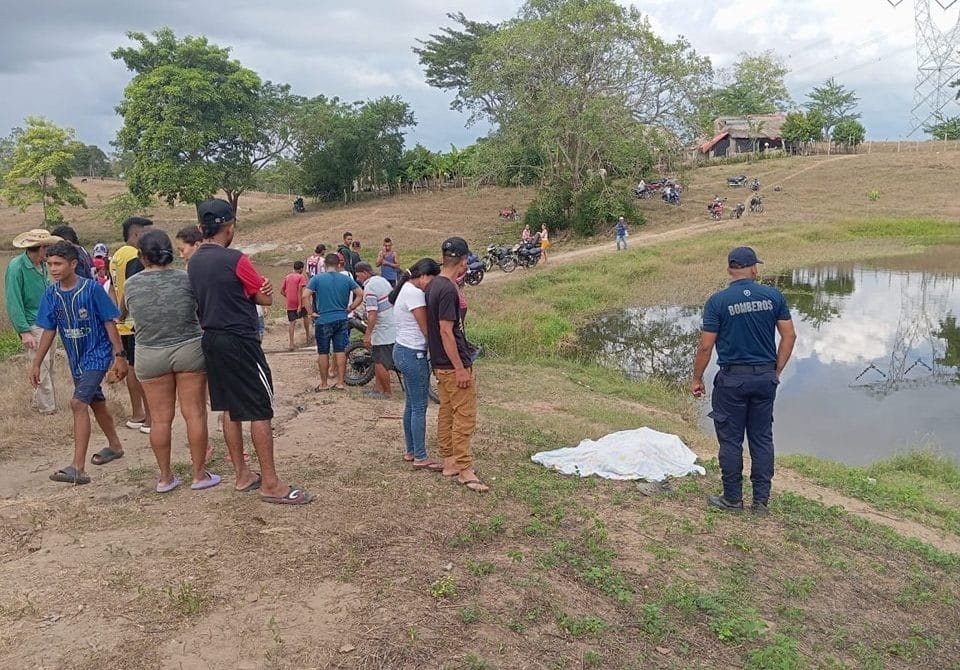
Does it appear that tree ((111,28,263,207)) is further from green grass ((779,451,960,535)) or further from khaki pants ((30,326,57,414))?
green grass ((779,451,960,535))

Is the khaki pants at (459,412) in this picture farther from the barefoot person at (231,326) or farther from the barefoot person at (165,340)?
the barefoot person at (165,340)

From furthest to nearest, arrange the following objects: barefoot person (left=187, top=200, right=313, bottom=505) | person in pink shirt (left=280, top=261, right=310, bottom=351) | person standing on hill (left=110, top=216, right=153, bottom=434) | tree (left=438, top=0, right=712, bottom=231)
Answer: tree (left=438, top=0, right=712, bottom=231) → person in pink shirt (left=280, top=261, right=310, bottom=351) → person standing on hill (left=110, top=216, right=153, bottom=434) → barefoot person (left=187, top=200, right=313, bottom=505)

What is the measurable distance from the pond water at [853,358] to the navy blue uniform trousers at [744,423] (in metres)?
3.65

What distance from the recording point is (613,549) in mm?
4250

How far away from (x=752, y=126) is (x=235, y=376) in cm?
5690

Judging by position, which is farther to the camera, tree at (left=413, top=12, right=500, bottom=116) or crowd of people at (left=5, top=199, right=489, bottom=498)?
tree at (left=413, top=12, right=500, bottom=116)

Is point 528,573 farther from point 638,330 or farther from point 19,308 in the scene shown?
point 638,330

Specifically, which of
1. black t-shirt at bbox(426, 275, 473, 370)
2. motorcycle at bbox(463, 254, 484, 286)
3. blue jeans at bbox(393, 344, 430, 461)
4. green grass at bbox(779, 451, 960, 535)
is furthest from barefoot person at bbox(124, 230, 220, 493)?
motorcycle at bbox(463, 254, 484, 286)

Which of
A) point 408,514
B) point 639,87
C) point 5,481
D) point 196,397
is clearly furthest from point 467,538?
point 639,87

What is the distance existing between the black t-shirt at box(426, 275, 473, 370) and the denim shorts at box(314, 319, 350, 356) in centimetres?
294

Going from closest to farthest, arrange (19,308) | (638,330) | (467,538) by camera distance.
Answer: (467,538) < (19,308) < (638,330)

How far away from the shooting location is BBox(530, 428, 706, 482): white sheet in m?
5.68

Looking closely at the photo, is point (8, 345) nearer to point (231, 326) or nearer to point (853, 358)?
point (231, 326)

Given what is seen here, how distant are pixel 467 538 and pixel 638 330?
11.4m
